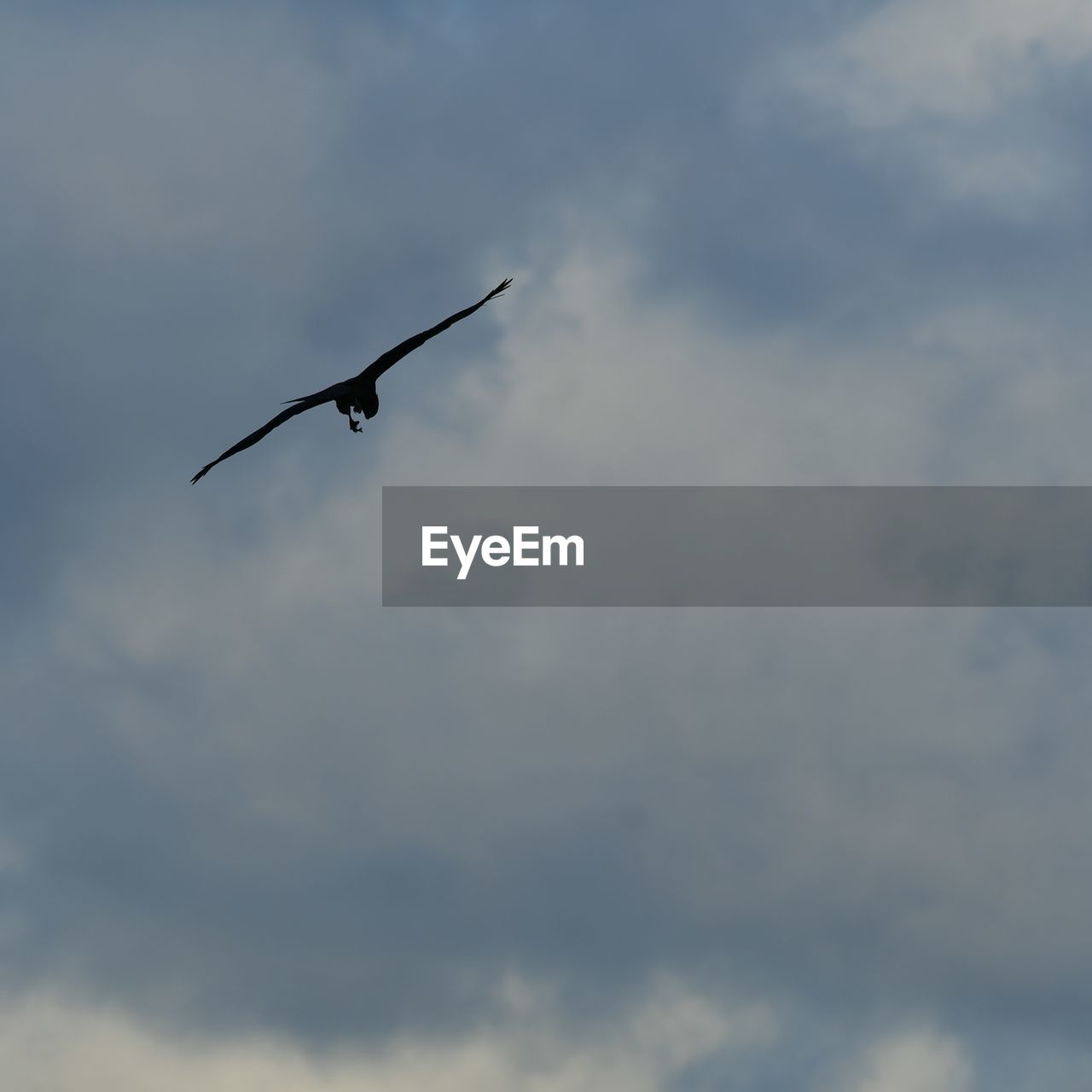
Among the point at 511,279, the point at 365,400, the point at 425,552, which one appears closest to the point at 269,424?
the point at 365,400

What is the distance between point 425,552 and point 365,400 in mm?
23517

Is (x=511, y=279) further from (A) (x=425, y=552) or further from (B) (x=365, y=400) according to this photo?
(A) (x=425, y=552)

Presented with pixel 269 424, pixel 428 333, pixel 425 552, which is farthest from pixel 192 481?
pixel 425 552

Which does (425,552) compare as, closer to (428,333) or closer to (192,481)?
(428,333)

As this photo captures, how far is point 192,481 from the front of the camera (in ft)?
226

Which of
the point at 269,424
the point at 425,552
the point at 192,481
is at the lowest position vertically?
the point at 192,481

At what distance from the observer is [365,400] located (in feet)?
265

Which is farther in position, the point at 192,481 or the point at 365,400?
the point at 365,400

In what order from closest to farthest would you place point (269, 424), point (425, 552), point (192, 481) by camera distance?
point (192, 481)
point (269, 424)
point (425, 552)

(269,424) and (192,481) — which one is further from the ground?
(269,424)

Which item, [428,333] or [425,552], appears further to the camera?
[425,552]

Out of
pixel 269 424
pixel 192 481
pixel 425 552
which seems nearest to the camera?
pixel 192 481

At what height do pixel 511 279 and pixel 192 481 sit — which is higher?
pixel 511 279

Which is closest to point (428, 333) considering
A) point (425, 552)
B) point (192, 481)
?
point (192, 481)
